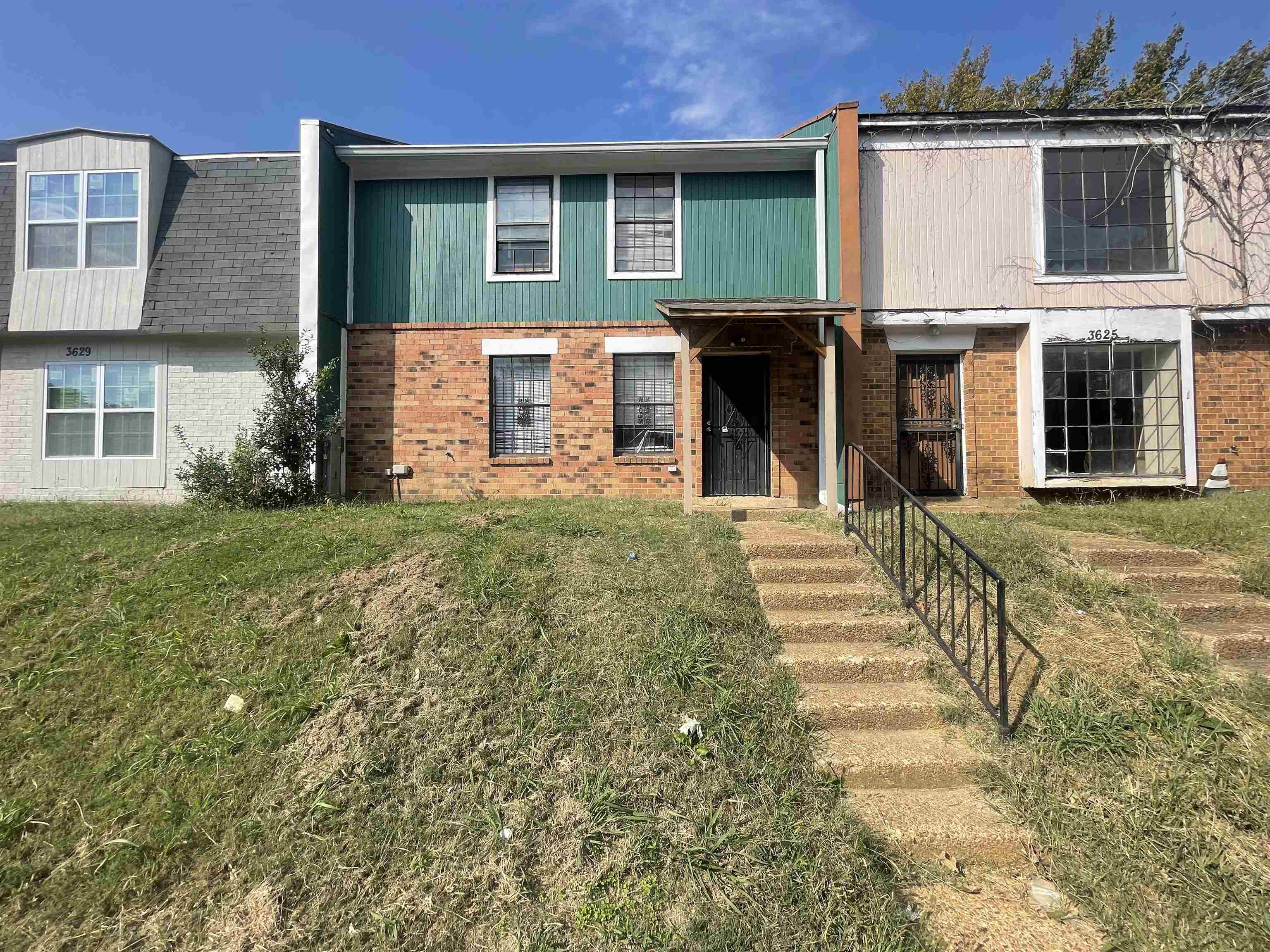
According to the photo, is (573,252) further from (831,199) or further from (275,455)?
(275,455)

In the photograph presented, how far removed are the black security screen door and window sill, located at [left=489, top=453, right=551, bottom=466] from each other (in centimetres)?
254

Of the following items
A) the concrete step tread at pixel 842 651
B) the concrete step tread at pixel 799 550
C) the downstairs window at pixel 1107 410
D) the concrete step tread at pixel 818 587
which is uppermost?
the downstairs window at pixel 1107 410

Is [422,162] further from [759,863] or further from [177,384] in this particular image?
[759,863]

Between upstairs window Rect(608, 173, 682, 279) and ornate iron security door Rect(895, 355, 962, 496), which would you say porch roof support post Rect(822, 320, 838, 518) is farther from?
upstairs window Rect(608, 173, 682, 279)

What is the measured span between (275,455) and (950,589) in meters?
8.52

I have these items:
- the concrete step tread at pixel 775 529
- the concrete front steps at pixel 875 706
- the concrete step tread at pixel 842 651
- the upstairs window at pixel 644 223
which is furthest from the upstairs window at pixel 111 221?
the concrete step tread at pixel 842 651

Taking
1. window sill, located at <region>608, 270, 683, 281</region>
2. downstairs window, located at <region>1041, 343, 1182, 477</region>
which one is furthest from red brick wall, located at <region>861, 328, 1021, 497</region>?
window sill, located at <region>608, 270, 683, 281</region>

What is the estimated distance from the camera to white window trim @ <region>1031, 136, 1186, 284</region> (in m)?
9.19

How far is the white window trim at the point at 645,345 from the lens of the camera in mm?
9867

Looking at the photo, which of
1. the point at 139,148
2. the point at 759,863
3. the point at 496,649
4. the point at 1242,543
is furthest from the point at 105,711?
the point at 139,148

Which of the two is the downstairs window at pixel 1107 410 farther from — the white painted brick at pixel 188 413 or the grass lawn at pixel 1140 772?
the white painted brick at pixel 188 413

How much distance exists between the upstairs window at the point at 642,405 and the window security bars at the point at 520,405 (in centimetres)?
112

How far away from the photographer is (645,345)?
988cm

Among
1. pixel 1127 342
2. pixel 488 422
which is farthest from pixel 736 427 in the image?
pixel 1127 342
